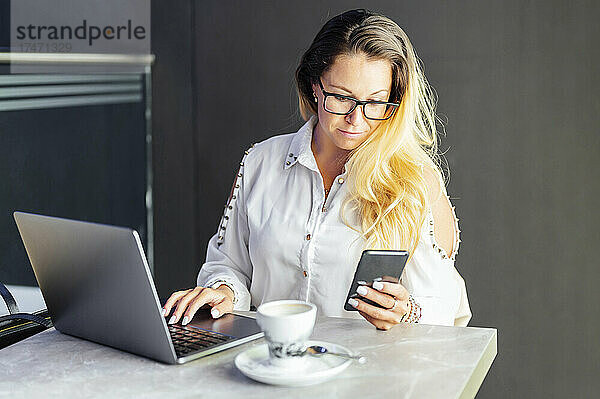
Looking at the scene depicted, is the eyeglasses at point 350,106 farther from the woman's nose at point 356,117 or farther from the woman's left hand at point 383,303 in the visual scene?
the woman's left hand at point 383,303

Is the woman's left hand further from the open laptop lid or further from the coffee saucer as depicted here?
the open laptop lid

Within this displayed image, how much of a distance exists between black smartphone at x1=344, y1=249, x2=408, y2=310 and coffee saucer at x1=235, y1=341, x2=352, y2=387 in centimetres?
20

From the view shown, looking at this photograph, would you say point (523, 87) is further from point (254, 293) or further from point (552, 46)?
point (254, 293)

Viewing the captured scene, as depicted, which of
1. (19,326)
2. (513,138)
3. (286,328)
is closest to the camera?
(286,328)

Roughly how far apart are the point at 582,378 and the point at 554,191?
2.13ft

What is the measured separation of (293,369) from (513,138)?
1.68 meters

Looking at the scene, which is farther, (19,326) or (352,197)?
(352,197)

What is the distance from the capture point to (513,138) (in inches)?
104

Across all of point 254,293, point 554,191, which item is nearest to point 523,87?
point 554,191

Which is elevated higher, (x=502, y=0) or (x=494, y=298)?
(x=502, y=0)

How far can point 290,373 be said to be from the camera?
3.96ft

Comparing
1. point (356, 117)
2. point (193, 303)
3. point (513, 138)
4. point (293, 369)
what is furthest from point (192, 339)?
point (513, 138)

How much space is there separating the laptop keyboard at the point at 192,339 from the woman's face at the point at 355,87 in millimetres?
688

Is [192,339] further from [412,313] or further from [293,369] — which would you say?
Result: [412,313]
